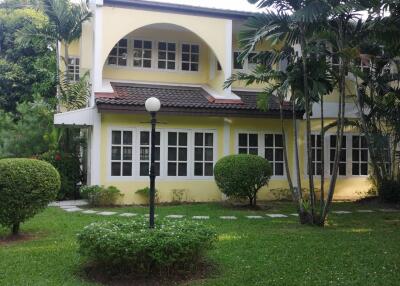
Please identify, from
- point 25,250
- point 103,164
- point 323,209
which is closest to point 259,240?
point 323,209

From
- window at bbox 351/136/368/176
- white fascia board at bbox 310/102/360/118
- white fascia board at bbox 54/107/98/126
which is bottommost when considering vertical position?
window at bbox 351/136/368/176

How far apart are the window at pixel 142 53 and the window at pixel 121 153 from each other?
10.2ft

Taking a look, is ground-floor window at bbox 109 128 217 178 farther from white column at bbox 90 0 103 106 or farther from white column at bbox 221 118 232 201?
white column at bbox 90 0 103 106

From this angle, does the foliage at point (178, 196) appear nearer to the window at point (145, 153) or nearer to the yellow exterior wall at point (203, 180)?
the yellow exterior wall at point (203, 180)

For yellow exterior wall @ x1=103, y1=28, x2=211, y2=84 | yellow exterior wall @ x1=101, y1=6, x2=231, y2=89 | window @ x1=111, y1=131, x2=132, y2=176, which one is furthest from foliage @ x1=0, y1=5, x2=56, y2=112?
window @ x1=111, y1=131, x2=132, y2=176

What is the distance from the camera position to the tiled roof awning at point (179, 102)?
14.1m

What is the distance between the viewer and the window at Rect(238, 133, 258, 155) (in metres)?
16.0

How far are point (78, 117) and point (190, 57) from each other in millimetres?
4910

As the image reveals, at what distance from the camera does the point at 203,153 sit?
15633 mm

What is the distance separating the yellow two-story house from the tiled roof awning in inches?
1.2

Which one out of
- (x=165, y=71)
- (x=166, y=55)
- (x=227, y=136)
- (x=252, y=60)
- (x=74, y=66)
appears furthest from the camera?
(x=74, y=66)

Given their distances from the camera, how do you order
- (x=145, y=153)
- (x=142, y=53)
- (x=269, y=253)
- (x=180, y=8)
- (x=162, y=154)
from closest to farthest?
(x=269, y=253) → (x=145, y=153) → (x=162, y=154) → (x=180, y=8) → (x=142, y=53)

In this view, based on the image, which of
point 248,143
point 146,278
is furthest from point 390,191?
point 146,278

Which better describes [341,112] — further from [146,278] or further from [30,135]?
[30,135]
